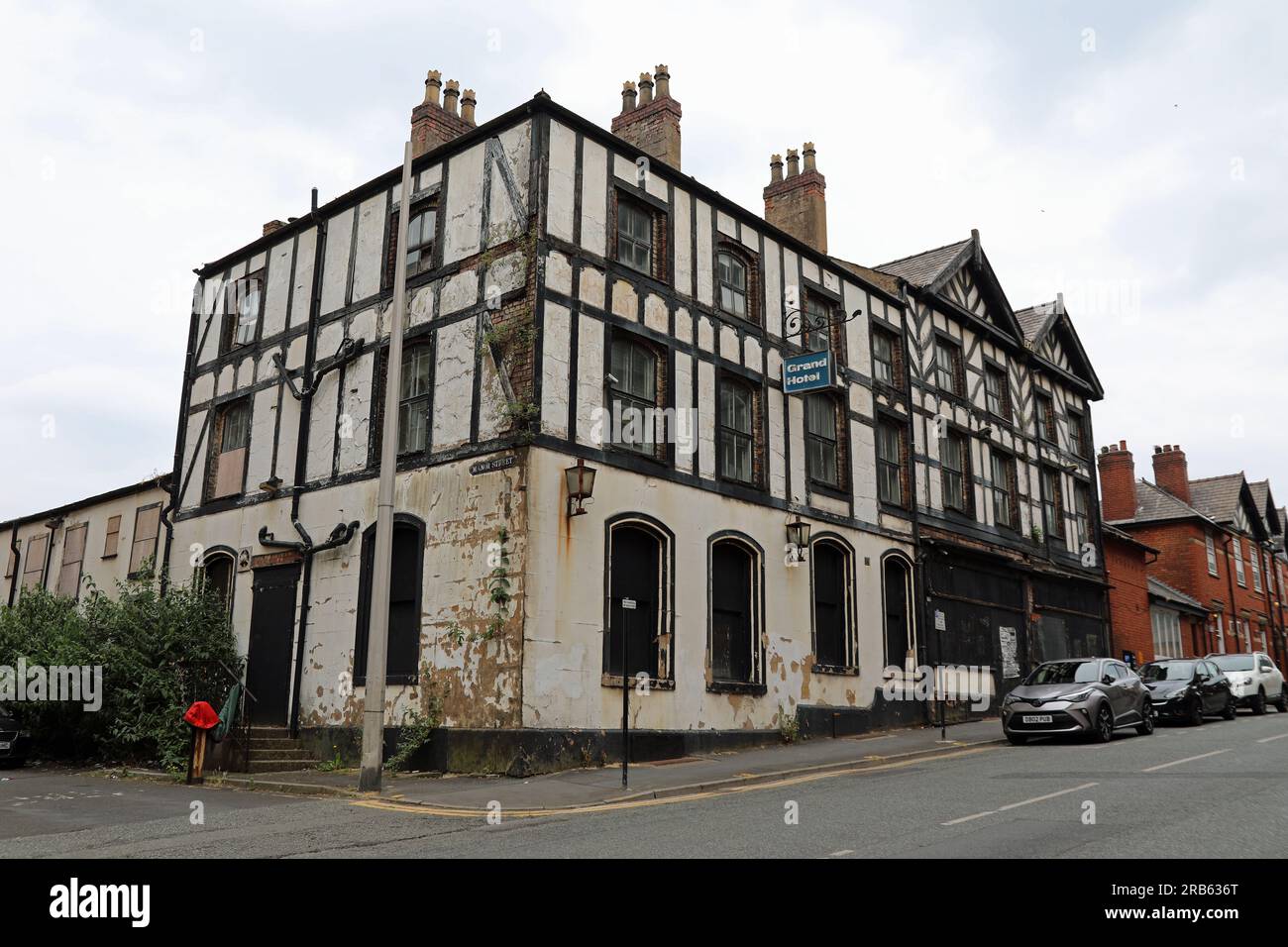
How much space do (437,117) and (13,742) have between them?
43.9ft

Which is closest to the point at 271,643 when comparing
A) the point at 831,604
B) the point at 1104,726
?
the point at 831,604

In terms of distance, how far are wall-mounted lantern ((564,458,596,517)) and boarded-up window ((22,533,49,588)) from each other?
20.2m

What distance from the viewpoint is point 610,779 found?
43.2 ft

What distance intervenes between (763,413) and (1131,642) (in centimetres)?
2017

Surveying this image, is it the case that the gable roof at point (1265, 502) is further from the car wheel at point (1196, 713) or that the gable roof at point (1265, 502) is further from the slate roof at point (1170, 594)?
the car wheel at point (1196, 713)

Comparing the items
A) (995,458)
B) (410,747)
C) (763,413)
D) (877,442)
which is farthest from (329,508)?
(995,458)

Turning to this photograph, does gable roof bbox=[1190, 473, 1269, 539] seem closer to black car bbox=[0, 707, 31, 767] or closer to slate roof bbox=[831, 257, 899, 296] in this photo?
slate roof bbox=[831, 257, 899, 296]

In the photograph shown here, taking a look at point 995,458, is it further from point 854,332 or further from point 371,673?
point 371,673

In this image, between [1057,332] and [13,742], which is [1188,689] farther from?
[13,742]

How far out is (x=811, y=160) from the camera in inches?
924

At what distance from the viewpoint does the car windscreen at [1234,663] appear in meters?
24.5

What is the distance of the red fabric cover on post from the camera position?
13977mm

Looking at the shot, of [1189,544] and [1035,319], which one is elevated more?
[1035,319]

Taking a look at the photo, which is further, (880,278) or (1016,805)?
(880,278)
